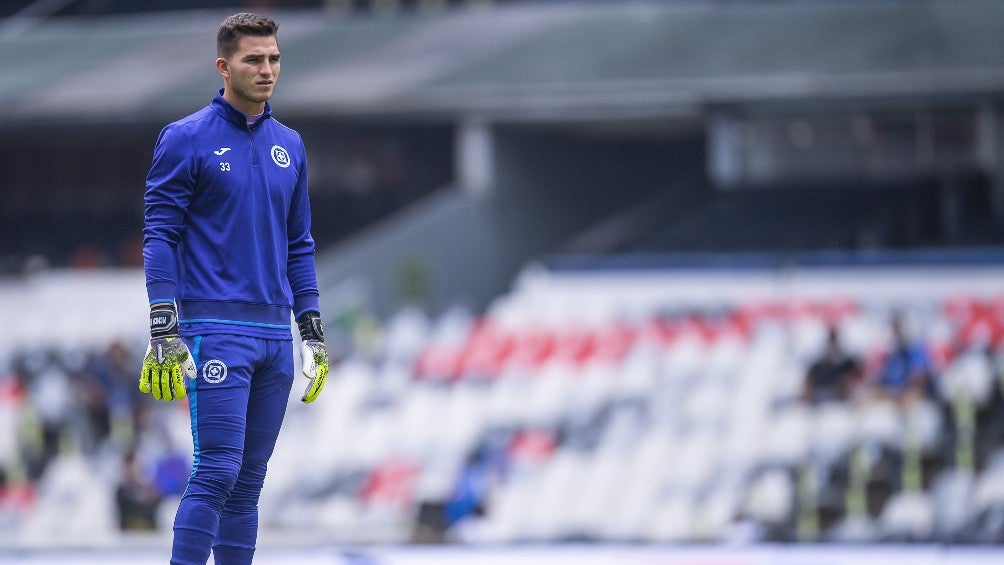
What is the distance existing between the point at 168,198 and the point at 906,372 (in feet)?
28.7

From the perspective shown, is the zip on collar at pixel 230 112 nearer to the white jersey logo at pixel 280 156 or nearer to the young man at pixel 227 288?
the young man at pixel 227 288

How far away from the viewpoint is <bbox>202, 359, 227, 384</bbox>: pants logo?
15.7ft

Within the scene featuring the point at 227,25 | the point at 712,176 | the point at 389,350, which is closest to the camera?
the point at 227,25

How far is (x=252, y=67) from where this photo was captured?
485 centimetres

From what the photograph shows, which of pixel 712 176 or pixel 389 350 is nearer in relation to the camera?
pixel 389 350

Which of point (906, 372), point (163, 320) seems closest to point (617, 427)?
point (906, 372)

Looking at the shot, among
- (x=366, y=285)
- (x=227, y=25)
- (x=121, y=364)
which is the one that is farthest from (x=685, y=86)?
(x=227, y=25)

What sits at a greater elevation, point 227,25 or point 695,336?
point 227,25

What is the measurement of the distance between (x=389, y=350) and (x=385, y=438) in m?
1.71

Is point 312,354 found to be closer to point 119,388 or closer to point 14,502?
point 14,502

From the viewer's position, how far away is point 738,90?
1898 centimetres

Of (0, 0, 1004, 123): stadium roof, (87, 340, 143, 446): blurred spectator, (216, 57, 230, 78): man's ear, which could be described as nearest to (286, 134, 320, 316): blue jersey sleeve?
(216, 57, 230, 78): man's ear

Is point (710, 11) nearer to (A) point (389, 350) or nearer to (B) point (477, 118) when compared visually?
(B) point (477, 118)

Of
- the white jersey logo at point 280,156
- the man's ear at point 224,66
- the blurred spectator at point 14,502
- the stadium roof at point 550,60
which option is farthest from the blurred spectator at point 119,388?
the man's ear at point 224,66
